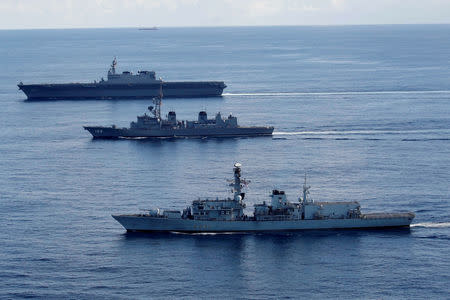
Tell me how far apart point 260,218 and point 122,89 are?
386 ft

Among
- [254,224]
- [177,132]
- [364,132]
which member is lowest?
[254,224]

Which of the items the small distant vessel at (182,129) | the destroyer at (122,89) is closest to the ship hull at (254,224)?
the small distant vessel at (182,129)

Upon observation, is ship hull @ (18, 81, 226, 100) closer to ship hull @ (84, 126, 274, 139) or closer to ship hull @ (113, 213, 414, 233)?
ship hull @ (84, 126, 274, 139)

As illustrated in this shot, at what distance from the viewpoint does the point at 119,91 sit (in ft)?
642

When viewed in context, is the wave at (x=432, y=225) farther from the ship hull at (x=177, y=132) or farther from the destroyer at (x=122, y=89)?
the destroyer at (x=122, y=89)

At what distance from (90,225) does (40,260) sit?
11.3 metres

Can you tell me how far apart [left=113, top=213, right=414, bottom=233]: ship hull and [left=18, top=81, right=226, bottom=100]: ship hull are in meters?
113

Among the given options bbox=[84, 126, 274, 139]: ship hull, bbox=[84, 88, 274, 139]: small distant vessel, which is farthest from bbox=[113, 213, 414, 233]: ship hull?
bbox=[84, 88, 274, 139]: small distant vessel

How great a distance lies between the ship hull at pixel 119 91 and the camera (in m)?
194

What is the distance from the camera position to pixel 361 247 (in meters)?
77.9

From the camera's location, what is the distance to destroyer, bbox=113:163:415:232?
82688 millimetres

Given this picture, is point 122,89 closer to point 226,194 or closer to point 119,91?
point 119,91

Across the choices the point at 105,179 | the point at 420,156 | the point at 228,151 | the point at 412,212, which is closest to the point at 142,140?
the point at 228,151

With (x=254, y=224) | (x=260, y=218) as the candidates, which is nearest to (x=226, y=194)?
(x=260, y=218)
